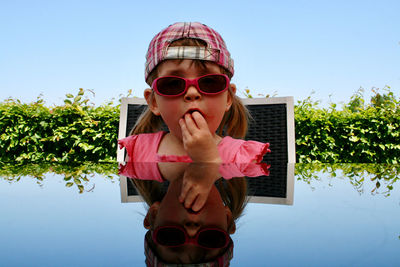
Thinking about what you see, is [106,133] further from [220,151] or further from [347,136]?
[347,136]

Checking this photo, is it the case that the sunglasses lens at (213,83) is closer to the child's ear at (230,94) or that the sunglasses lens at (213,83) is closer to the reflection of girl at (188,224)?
the child's ear at (230,94)

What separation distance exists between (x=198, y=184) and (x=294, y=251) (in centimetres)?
45

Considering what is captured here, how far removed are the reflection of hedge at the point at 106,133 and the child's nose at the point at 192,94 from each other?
262 cm

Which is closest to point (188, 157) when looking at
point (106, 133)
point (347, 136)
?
point (106, 133)

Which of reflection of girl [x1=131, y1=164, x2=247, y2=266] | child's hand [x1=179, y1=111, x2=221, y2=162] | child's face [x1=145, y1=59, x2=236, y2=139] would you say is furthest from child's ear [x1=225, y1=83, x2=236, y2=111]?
reflection of girl [x1=131, y1=164, x2=247, y2=266]

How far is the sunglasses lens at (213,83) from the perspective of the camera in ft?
4.64

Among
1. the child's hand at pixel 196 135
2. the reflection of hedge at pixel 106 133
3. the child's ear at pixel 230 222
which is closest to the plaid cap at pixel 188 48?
the child's hand at pixel 196 135

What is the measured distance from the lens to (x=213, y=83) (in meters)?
1.44

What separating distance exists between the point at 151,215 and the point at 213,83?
1.07 meters

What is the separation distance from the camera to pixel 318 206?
0.58 m

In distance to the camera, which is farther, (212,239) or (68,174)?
(68,174)

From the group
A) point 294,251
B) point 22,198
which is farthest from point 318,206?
point 22,198

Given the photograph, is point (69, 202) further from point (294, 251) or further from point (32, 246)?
point (294, 251)

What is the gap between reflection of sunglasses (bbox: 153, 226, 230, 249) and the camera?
1.07ft
